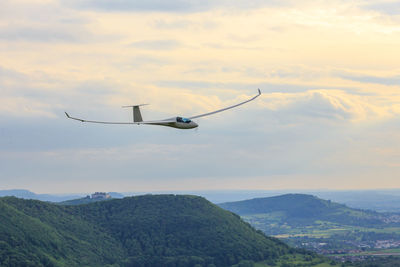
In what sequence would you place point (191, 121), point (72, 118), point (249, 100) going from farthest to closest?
point (249, 100), point (191, 121), point (72, 118)

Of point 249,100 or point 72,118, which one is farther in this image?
point 249,100

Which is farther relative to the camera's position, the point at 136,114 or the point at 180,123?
the point at 136,114

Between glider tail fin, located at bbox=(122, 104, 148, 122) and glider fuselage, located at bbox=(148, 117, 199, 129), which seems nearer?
glider fuselage, located at bbox=(148, 117, 199, 129)

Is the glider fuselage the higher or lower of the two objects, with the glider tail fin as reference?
lower

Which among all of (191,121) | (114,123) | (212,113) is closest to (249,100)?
(212,113)

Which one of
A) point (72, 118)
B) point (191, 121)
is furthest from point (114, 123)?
point (191, 121)

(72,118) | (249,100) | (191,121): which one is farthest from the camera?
(249,100)

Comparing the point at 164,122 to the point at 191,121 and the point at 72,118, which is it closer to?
the point at 191,121

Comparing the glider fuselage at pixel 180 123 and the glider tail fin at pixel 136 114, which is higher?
the glider tail fin at pixel 136 114

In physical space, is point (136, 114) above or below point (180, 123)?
above

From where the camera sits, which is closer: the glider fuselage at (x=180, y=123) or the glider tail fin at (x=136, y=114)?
the glider fuselage at (x=180, y=123)

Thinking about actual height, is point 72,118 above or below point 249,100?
below
